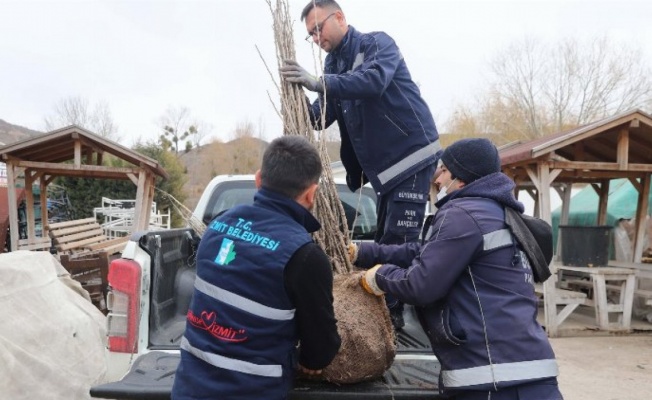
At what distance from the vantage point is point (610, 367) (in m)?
5.79

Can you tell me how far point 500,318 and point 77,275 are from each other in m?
6.63

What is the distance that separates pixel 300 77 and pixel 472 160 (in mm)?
1004

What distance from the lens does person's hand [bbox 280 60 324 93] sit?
2.58m

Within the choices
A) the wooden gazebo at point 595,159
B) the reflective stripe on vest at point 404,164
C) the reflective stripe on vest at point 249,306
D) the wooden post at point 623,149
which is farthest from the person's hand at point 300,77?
the wooden post at point 623,149

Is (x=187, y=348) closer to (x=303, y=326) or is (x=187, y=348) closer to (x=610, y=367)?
(x=303, y=326)

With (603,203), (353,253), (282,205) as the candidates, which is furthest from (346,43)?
(603,203)

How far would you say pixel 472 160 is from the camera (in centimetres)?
202

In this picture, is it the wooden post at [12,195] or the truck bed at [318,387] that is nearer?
the truck bed at [318,387]

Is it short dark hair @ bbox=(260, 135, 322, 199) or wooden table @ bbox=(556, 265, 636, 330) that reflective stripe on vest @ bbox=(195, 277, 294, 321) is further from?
wooden table @ bbox=(556, 265, 636, 330)

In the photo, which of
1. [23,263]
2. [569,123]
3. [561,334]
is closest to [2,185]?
[23,263]

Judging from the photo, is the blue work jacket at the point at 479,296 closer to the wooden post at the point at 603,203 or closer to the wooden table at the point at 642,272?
the wooden table at the point at 642,272

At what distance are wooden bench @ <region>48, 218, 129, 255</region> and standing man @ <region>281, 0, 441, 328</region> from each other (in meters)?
6.82

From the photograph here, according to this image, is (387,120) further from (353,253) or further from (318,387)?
(318,387)

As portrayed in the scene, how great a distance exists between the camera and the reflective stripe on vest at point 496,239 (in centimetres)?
187
